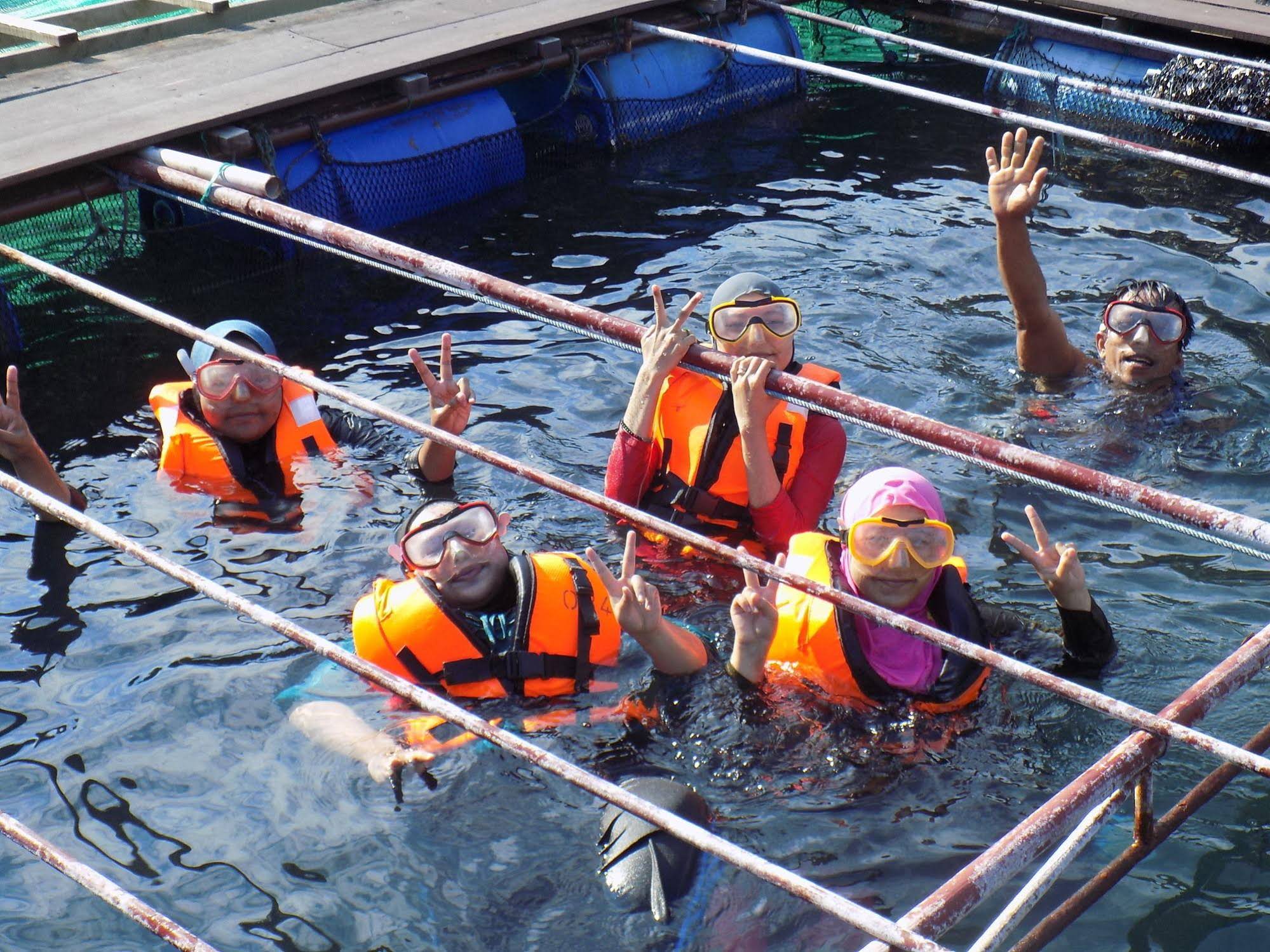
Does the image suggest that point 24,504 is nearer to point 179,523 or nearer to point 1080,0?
point 179,523

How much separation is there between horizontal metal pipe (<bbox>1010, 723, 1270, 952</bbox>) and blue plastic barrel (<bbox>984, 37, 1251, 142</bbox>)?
7993mm

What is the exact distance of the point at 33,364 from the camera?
23.8 feet

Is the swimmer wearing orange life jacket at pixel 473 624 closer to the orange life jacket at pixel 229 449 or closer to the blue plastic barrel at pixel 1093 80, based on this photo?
the orange life jacket at pixel 229 449

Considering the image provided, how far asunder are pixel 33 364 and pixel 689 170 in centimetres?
486

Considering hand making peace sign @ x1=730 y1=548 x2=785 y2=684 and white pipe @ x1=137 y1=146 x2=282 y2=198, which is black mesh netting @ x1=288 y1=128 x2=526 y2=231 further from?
hand making peace sign @ x1=730 y1=548 x2=785 y2=684

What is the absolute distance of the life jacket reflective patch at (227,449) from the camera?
19.5ft

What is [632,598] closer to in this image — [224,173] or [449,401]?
[449,401]

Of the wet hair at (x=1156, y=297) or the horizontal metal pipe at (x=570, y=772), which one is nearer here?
the horizontal metal pipe at (x=570, y=772)

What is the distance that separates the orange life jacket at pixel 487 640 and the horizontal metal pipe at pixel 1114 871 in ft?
6.02

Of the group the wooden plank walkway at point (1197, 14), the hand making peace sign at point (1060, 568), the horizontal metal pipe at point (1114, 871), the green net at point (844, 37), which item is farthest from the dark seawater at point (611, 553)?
the green net at point (844, 37)

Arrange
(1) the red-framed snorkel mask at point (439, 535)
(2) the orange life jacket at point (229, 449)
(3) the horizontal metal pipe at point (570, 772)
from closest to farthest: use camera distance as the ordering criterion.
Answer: (3) the horizontal metal pipe at point (570, 772)
(1) the red-framed snorkel mask at point (439, 535)
(2) the orange life jacket at point (229, 449)

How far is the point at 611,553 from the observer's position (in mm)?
5781

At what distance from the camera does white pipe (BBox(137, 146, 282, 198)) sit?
585 cm

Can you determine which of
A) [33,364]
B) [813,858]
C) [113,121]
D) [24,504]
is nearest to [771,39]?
[113,121]
